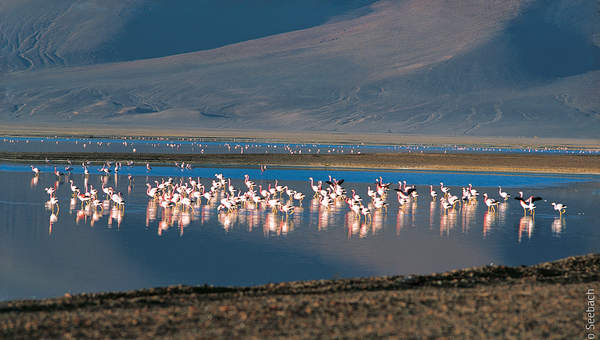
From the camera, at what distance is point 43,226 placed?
18.7m

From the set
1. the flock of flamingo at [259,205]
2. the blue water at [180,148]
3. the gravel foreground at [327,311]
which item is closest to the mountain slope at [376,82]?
the blue water at [180,148]

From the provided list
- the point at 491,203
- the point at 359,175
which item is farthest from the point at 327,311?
the point at 359,175

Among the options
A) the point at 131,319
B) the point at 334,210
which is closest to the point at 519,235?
the point at 334,210

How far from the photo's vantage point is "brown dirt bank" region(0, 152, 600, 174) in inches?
1630

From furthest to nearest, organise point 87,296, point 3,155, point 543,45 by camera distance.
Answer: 1. point 543,45
2. point 3,155
3. point 87,296

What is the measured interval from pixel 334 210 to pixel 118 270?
393 inches

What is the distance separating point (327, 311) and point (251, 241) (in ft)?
26.3

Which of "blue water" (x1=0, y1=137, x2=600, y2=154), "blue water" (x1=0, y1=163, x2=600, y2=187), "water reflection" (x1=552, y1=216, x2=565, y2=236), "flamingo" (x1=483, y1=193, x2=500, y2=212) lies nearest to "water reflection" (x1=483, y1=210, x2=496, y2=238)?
"flamingo" (x1=483, y1=193, x2=500, y2=212)

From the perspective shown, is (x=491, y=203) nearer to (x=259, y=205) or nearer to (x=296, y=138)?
(x=259, y=205)

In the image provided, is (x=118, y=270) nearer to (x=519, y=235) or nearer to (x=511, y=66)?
(x=519, y=235)

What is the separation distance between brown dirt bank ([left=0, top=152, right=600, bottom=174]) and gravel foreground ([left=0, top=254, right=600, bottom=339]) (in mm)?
30276

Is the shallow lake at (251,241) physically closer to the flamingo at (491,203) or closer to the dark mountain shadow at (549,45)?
the flamingo at (491,203)

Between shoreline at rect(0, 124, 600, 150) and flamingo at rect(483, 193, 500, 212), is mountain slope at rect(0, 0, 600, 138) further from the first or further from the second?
flamingo at rect(483, 193, 500, 212)

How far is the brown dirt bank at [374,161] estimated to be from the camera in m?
41.4
